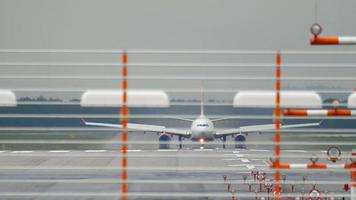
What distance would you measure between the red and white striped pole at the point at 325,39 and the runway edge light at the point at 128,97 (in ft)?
3.35

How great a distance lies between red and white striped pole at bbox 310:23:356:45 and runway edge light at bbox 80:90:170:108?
1020 millimetres

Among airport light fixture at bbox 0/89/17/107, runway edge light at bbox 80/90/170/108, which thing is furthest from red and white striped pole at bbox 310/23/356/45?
airport light fixture at bbox 0/89/17/107

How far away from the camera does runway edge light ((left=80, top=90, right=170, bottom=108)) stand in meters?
Result: 4.98

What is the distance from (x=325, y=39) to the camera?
4.82 meters

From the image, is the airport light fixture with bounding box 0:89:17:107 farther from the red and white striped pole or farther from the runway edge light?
the red and white striped pole

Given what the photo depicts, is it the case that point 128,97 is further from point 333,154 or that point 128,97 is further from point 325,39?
point 333,154

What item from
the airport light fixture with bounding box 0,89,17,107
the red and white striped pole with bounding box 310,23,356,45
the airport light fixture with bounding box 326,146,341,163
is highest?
the red and white striped pole with bounding box 310,23,356,45

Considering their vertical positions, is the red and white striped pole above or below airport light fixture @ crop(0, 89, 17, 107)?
above

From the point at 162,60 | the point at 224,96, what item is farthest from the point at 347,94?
the point at 162,60

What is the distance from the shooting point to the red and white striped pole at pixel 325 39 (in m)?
4.66

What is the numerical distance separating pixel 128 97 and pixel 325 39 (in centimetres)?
133

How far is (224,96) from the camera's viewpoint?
5258mm

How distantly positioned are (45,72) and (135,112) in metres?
0.91

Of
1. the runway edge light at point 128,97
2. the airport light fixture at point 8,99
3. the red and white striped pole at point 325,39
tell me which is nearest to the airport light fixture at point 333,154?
the red and white striped pole at point 325,39
